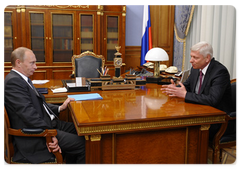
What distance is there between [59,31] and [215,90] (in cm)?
380

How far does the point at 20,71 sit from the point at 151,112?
3.40ft

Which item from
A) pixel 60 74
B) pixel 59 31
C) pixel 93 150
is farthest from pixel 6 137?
pixel 59 31

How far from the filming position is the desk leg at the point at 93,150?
149 centimetres

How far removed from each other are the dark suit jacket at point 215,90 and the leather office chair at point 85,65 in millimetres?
2069

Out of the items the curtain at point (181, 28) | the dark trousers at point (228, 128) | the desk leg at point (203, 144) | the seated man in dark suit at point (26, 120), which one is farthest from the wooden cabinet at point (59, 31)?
the desk leg at point (203, 144)

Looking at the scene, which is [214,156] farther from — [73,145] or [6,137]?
[6,137]

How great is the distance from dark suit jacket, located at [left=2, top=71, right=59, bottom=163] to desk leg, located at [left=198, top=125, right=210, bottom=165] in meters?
1.08

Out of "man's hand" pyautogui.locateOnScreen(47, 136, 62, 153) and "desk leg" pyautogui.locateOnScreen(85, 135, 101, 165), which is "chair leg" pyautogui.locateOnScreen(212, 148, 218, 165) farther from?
"man's hand" pyautogui.locateOnScreen(47, 136, 62, 153)

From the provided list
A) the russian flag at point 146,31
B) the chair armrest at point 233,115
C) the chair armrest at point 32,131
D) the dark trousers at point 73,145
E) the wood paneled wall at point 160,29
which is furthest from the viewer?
the wood paneled wall at point 160,29

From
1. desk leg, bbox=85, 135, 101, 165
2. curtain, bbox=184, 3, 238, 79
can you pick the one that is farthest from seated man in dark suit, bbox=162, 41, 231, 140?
curtain, bbox=184, 3, 238, 79

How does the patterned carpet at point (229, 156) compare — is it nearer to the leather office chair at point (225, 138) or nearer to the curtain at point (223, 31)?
the leather office chair at point (225, 138)

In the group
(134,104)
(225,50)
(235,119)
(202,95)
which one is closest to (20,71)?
(134,104)

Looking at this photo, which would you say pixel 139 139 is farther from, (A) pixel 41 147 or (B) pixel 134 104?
(A) pixel 41 147

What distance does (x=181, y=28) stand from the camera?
4.89 m
